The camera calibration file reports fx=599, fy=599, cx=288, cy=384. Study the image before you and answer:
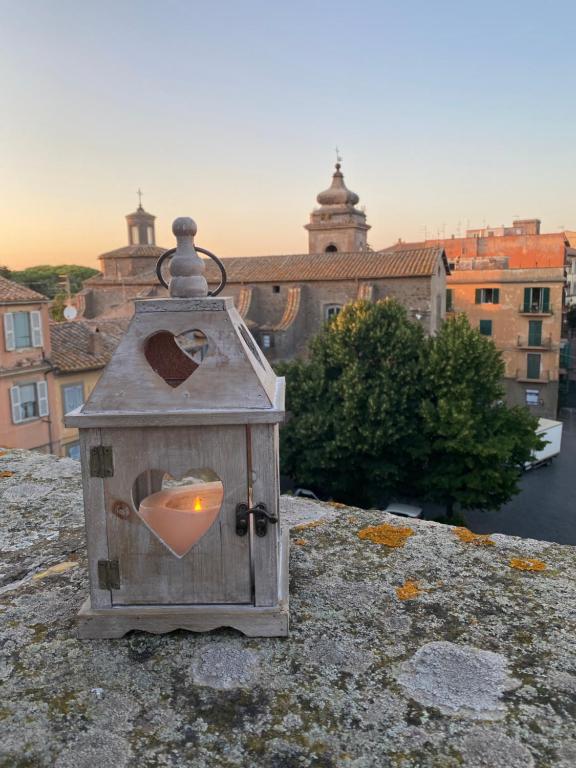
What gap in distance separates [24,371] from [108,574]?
Result: 17.2 meters

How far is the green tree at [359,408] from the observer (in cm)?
1516

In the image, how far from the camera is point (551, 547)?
3223 millimetres

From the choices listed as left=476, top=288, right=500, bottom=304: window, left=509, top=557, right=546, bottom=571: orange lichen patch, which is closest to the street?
left=476, top=288, right=500, bottom=304: window

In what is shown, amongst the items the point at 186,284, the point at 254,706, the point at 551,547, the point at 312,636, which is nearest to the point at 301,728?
the point at 254,706

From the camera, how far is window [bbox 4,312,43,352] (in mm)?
17592

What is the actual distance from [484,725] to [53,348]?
790 inches

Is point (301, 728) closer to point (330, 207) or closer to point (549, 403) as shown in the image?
point (549, 403)

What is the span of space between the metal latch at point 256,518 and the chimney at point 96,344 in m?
19.4

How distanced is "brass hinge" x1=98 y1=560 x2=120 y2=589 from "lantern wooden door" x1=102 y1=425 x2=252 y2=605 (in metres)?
0.01

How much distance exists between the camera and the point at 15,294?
1775 centimetres

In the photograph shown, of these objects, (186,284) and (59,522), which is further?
(59,522)

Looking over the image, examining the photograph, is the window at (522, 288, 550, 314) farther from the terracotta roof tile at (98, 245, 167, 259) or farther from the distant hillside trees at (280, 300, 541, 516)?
the terracotta roof tile at (98, 245, 167, 259)

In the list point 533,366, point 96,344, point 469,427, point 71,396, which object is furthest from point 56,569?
point 533,366

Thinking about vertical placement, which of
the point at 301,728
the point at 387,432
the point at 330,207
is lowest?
the point at 387,432
